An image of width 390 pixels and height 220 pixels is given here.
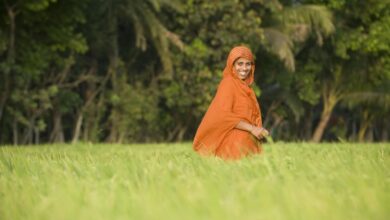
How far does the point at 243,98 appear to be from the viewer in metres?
5.41

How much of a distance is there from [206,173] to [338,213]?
3.45 feet

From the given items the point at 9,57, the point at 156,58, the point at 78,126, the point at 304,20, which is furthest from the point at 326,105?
the point at 9,57

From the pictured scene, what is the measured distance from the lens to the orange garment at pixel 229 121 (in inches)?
207

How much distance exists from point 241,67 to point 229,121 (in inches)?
21.0

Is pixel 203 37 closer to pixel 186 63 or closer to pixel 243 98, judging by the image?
pixel 186 63

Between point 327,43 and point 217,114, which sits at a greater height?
point 217,114

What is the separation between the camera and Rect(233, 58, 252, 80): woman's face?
5.57 m

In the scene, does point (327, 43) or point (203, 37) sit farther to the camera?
point (327, 43)

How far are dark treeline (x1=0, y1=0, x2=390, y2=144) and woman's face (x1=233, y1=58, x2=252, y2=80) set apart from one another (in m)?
7.47

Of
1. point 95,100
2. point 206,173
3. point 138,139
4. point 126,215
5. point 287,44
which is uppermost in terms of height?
point 126,215

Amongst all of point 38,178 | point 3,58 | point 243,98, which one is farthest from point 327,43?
point 38,178

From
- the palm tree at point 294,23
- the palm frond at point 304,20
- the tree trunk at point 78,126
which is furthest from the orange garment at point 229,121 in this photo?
the palm frond at point 304,20

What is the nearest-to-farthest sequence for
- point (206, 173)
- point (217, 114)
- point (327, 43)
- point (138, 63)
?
point (206, 173) < point (217, 114) < point (138, 63) < point (327, 43)

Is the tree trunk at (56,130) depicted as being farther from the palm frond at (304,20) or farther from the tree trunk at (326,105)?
the tree trunk at (326,105)
